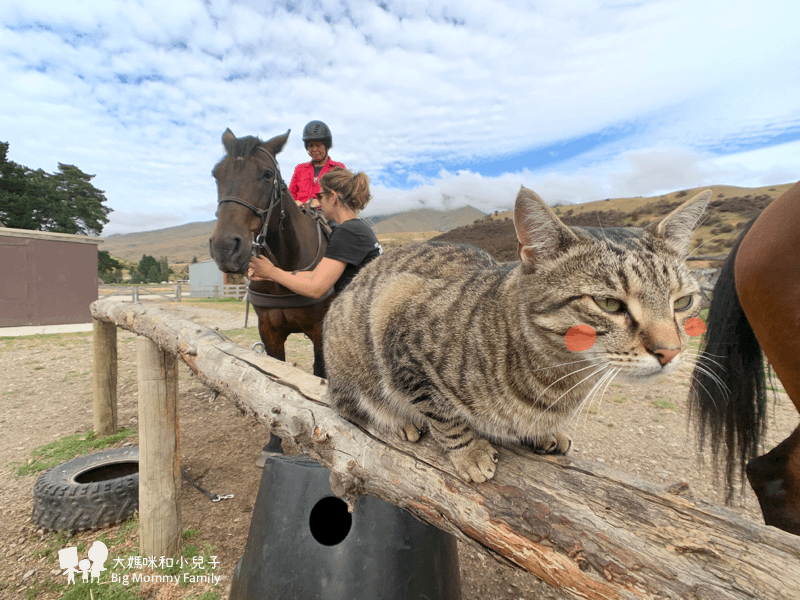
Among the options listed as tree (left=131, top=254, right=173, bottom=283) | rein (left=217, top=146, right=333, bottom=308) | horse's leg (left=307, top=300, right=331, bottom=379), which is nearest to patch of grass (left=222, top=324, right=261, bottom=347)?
horse's leg (left=307, top=300, right=331, bottom=379)

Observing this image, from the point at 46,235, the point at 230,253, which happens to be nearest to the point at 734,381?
the point at 230,253

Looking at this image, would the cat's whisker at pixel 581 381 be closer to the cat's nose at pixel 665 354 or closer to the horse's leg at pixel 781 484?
the cat's nose at pixel 665 354

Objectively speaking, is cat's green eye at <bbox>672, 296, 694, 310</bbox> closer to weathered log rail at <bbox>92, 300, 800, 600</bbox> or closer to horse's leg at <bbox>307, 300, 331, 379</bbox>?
weathered log rail at <bbox>92, 300, 800, 600</bbox>

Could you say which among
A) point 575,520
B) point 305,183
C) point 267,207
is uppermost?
point 305,183

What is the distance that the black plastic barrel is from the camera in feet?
7.81

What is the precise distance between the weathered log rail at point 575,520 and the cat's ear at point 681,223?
1206 millimetres

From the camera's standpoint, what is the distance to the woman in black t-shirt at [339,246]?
3.73 meters

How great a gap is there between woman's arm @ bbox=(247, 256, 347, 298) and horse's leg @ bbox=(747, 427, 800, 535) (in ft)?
11.0

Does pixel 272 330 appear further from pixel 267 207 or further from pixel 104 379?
pixel 104 379

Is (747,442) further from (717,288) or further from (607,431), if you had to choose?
(607,431)

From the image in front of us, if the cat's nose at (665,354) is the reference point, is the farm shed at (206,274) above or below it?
below

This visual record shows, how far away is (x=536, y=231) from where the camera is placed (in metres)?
1.85

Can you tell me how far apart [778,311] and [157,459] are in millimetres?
4601

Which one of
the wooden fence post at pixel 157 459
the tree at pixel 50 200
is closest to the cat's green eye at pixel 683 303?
the wooden fence post at pixel 157 459
